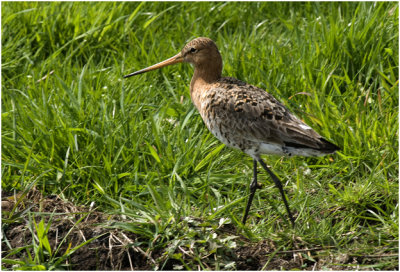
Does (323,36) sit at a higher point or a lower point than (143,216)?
higher

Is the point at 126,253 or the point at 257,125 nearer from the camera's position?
the point at 126,253

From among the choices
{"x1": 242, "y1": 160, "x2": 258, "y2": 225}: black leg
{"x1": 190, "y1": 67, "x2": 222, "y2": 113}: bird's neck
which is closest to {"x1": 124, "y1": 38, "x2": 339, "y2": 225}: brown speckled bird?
{"x1": 242, "y1": 160, "x2": 258, "y2": 225}: black leg

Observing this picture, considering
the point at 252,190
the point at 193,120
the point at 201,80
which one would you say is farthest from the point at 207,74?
the point at 252,190

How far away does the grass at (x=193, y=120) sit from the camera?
3.96 m

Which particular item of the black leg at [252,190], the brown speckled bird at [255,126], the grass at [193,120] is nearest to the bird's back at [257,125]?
the brown speckled bird at [255,126]

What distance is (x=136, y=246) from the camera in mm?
3783

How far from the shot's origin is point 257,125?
4.11m

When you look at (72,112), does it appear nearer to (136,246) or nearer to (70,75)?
(70,75)

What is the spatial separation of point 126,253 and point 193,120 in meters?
1.40

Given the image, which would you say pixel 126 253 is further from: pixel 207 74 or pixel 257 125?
pixel 207 74

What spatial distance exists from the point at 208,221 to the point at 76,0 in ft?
9.67

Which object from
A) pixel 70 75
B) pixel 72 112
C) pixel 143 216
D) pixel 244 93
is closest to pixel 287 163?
pixel 244 93

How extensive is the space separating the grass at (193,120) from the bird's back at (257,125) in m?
0.30

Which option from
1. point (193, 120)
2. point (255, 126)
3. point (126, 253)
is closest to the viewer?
point (126, 253)
